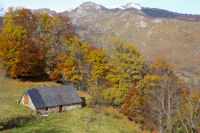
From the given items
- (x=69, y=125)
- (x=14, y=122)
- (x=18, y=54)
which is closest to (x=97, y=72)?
(x=18, y=54)

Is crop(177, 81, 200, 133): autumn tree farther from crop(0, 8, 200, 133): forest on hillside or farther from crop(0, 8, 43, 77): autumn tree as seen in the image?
crop(0, 8, 43, 77): autumn tree

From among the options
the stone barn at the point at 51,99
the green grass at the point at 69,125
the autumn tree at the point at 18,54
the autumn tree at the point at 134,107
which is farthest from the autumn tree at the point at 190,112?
the autumn tree at the point at 18,54

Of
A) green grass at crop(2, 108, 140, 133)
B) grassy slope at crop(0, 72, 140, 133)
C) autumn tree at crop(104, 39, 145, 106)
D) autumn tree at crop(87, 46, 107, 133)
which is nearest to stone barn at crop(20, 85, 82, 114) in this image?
grassy slope at crop(0, 72, 140, 133)

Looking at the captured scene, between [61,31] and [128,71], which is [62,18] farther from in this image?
[128,71]

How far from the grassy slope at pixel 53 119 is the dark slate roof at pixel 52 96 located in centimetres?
226

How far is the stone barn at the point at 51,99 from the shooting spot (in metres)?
36.5

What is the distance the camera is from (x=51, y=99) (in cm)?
3884

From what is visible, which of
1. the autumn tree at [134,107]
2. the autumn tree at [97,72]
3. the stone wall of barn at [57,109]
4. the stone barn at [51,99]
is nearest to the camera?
the stone barn at [51,99]

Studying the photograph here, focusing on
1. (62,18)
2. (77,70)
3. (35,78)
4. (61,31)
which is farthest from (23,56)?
(62,18)

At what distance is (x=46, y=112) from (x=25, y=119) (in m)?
5.93

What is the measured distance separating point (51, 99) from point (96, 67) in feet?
50.9

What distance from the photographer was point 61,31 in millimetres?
65312

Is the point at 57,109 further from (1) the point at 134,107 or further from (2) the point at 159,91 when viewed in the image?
(2) the point at 159,91

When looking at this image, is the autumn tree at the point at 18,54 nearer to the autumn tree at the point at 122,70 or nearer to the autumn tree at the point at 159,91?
the autumn tree at the point at 122,70
